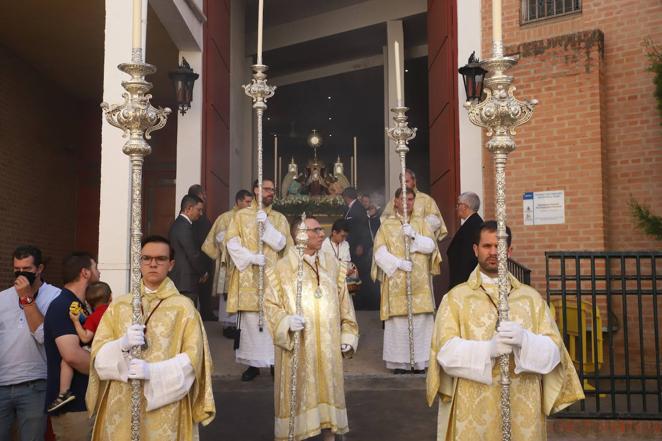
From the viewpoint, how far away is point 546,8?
30.5ft

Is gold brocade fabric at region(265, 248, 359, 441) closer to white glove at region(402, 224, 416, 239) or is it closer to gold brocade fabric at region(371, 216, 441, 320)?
white glove at region(402, 224, 416, 239)

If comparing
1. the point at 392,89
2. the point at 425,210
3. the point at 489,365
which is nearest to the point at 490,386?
the point at 489,365

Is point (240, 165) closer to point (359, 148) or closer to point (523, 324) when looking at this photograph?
point (359, 148)

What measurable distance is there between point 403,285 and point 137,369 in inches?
191

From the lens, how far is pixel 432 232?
8.11 meters

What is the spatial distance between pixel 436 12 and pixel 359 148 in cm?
1209

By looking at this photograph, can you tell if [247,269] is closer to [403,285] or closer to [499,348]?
[403,285]

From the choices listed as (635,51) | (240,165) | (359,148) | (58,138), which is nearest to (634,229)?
(635,51)

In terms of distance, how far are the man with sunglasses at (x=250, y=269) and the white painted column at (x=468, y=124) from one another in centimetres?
292

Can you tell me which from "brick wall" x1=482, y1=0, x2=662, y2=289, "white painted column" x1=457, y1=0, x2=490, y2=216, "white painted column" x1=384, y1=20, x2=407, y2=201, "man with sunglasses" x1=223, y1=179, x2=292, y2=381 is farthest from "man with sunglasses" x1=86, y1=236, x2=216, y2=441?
"white painted column" x1=384, y1=20, x2=407, y2=201

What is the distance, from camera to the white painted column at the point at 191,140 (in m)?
10.2

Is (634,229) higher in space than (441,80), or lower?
lower

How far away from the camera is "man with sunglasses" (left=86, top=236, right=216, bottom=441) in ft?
11.7

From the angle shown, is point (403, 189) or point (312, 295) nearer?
point (312, 295)
